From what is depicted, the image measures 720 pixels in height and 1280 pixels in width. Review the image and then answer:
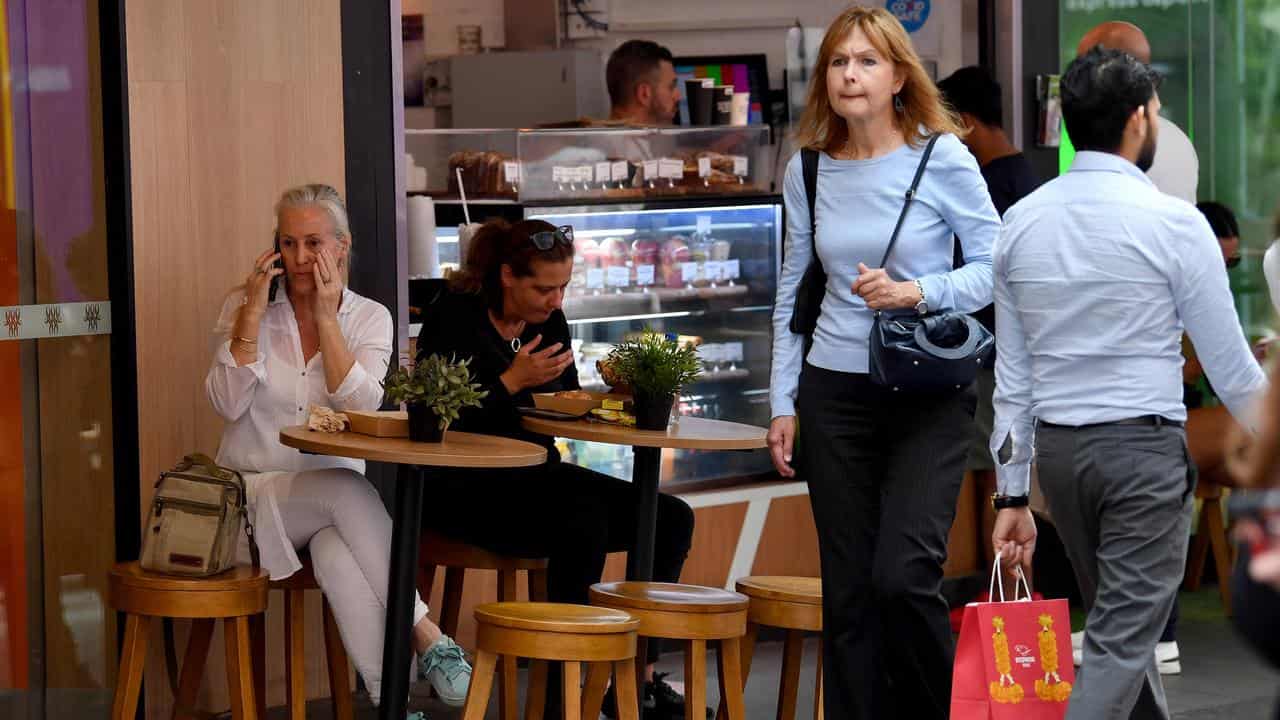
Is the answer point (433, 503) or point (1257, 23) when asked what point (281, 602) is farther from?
point (1257, 23)

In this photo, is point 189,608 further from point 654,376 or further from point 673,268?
point 673,268

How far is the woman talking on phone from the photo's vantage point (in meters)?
4.45

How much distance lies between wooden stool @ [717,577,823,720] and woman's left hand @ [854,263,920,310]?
87 cm

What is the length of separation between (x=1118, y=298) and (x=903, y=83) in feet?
2.78

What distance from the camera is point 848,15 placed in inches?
154

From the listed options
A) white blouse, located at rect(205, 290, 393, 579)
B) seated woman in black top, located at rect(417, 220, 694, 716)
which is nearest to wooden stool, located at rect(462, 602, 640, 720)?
seated woman in black top, located at rect(417, 220, 694, 716)

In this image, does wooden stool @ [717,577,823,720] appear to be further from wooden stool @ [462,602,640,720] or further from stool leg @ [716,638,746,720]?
wooden stool @ [462,602,640,720]

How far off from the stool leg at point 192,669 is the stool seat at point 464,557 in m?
0.63

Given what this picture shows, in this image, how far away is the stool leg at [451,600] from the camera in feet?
16.6

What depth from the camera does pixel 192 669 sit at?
4621 millimetres

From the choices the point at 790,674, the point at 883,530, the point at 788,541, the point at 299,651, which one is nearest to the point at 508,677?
the point at 299,651

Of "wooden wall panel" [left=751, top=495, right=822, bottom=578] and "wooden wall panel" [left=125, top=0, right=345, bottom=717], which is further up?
"wooden wall panel" [left=125, top=0, right=345, bottom=717]

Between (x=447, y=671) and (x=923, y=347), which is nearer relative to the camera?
(x=923, y=347)

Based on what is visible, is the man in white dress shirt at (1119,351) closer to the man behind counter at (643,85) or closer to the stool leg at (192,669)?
the stool leg at (192,669)
